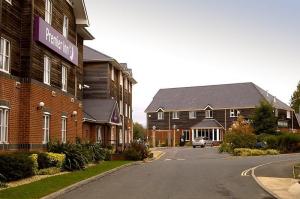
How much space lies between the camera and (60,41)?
95.8ft

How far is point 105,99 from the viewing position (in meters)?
47.5

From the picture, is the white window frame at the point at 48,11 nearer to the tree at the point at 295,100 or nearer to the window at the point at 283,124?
the window at the point at 283,124

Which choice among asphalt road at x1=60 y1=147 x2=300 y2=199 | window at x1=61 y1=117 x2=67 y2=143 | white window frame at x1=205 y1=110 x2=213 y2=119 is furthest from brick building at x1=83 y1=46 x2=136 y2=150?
white window frame at x1=205 y1=110 x2=213 y2=119

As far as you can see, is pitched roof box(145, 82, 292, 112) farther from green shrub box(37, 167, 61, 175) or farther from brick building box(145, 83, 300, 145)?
green shrub box(37, 167, 61, 175)

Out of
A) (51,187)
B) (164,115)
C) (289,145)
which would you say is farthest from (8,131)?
(164,115)

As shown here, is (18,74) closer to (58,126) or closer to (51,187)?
(58,126)

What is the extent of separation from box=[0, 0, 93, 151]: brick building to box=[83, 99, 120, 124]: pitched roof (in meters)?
9.64

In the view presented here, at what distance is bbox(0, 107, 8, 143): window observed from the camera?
21.9m

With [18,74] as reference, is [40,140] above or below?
below

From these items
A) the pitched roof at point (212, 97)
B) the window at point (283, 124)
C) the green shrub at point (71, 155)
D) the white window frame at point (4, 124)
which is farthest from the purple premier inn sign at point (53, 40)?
the window at point (283, 124)

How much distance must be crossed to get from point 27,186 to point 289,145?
42.9 metres

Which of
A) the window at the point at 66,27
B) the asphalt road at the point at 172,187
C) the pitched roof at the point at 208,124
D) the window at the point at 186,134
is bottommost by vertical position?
the asphalt road at the point at 172,187

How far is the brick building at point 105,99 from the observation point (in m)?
42.9

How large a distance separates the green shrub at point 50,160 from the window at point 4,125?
194 centimetres
